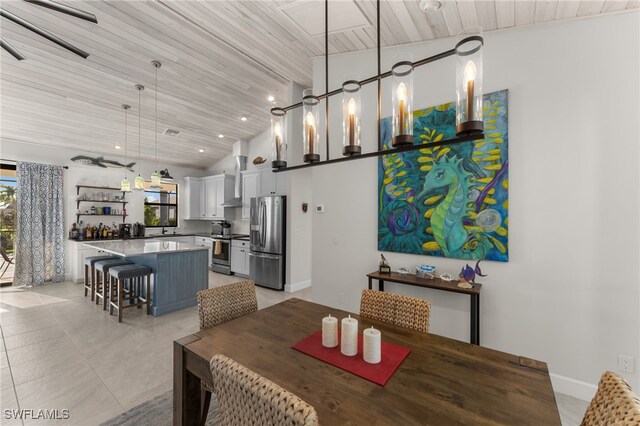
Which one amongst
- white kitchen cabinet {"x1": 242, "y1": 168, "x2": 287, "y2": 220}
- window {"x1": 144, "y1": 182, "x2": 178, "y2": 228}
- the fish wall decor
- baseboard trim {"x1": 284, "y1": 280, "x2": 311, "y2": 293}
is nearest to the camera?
baseboard trim {"x1": 284, "y1": 280, "x2": 311, "y2": 293}

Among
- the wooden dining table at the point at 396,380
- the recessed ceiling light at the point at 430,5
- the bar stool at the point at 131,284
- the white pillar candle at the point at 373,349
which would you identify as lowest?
the bar stool at the point at 131,284

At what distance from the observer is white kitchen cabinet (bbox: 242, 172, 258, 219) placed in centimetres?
597

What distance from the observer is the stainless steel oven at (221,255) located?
625 centimetres

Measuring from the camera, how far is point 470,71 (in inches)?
41.9

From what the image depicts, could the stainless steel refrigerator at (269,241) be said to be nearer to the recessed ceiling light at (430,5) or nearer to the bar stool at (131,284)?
the bar stool at (131,284)

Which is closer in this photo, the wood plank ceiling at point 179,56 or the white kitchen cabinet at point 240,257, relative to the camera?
the wood plank ceiling at point 179,56

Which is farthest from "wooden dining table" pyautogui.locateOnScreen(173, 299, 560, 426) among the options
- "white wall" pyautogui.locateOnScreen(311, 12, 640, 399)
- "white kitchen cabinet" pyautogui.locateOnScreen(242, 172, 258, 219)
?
"white kitchen cabinet" pyautogui.locateOnScreen(242, 172, 258, 219)

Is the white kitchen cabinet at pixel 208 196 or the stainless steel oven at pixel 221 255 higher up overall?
the white kitchen cabinet at pixel 208 196

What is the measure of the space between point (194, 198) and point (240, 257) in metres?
2.50

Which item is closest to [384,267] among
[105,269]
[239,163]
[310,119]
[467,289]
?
[467,289]

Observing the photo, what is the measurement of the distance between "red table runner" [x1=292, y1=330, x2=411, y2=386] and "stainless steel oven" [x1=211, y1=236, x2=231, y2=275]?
17.1 ft

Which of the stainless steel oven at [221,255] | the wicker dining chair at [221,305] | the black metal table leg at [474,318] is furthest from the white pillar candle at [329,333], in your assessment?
the stainless steel oven at [221,255]

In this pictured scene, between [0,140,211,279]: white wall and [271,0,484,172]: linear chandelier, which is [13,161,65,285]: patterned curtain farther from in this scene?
[271,0,484,172]: linear chandelier

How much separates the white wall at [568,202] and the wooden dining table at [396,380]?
53.5 inches
